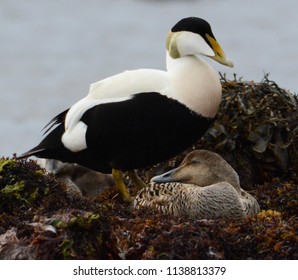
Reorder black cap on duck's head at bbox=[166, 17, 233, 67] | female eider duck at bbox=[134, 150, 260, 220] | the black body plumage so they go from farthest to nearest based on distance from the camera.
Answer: black cap on duck's head at bbox=[166, 17, 233, 67] < the black body plumage < female eider duck at bbox=[134, 150, 260, 220]

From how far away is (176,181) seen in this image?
7.40 meters

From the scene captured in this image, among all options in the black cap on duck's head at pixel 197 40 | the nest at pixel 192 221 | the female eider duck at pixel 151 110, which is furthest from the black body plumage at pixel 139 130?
the black cap on duck's head at pixel 197 40

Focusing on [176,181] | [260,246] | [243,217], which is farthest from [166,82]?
[260,246]

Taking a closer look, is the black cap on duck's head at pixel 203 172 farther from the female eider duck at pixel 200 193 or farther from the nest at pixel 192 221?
the nest at pixel 192 221

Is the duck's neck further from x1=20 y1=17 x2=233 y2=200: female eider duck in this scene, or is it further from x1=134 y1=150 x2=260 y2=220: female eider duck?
x1=134 y1=150 x2=260 y2=220: female eider duck

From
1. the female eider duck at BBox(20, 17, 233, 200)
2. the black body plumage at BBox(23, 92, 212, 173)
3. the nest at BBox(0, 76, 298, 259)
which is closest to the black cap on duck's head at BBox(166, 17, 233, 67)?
the female eider duck at BBox(20, 17, 233, 200)

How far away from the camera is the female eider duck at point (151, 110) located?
7852 millimetres

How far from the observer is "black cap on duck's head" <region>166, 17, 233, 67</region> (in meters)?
7.99

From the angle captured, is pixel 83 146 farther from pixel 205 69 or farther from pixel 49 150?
pixel 205 69

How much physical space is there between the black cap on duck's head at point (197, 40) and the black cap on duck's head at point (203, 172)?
0.87m

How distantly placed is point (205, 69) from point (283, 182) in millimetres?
991

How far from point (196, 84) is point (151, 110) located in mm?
356

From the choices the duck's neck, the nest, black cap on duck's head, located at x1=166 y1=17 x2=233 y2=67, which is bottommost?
the nest
